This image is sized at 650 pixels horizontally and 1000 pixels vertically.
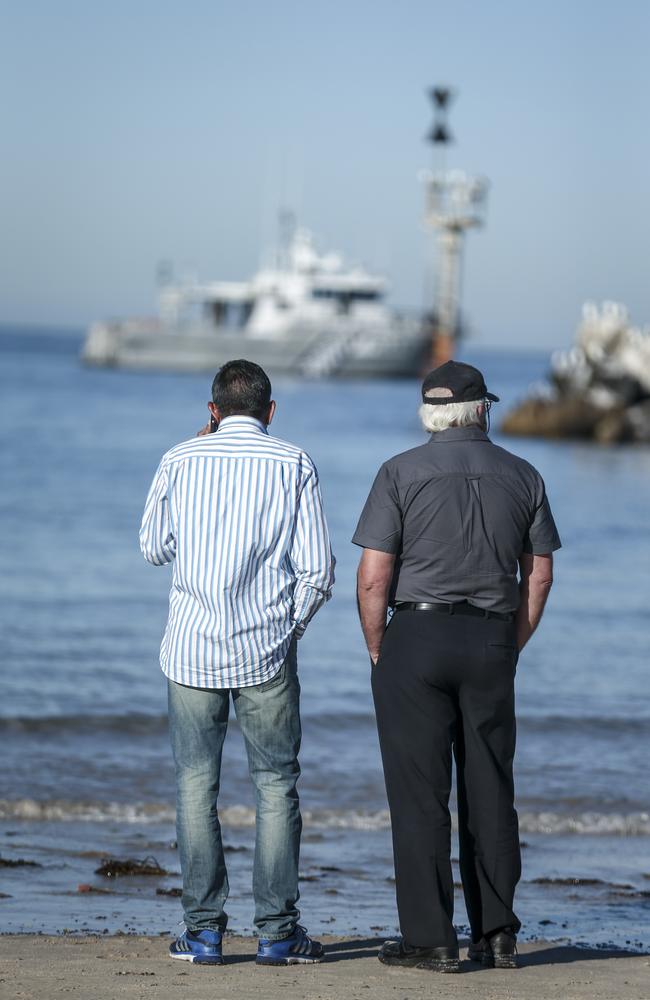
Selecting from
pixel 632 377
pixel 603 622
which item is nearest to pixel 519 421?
pixel 632 377

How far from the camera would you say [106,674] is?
32.7 feet

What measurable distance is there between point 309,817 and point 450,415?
3.16m

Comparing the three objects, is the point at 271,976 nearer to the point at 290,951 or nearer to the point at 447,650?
the point at 290,951

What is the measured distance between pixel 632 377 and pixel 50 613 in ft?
99.3

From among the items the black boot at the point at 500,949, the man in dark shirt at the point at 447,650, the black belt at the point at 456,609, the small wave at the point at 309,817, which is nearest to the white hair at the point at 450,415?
the man in dark shirt at the point at 447,650

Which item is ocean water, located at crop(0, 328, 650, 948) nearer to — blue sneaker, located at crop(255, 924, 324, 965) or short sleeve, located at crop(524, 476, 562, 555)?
blue sneaker, located at crop(255, 924, 324, 965)

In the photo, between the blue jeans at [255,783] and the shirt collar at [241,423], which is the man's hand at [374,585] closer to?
the blue jeans at [255,783]

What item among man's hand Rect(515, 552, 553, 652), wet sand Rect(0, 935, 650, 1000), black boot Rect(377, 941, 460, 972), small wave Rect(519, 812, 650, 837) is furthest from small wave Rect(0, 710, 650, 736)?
man's hand Rect(515, 552, 553, 652)

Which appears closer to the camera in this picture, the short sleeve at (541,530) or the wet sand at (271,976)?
the wet sand at (271,976)

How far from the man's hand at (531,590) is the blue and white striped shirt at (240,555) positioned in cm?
56

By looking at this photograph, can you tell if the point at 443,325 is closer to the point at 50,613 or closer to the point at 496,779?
the point at 50,613

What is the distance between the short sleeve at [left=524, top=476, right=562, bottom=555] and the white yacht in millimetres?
75307

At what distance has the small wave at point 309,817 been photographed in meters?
6.42

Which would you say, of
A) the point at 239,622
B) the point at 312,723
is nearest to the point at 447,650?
the point at 239,622
